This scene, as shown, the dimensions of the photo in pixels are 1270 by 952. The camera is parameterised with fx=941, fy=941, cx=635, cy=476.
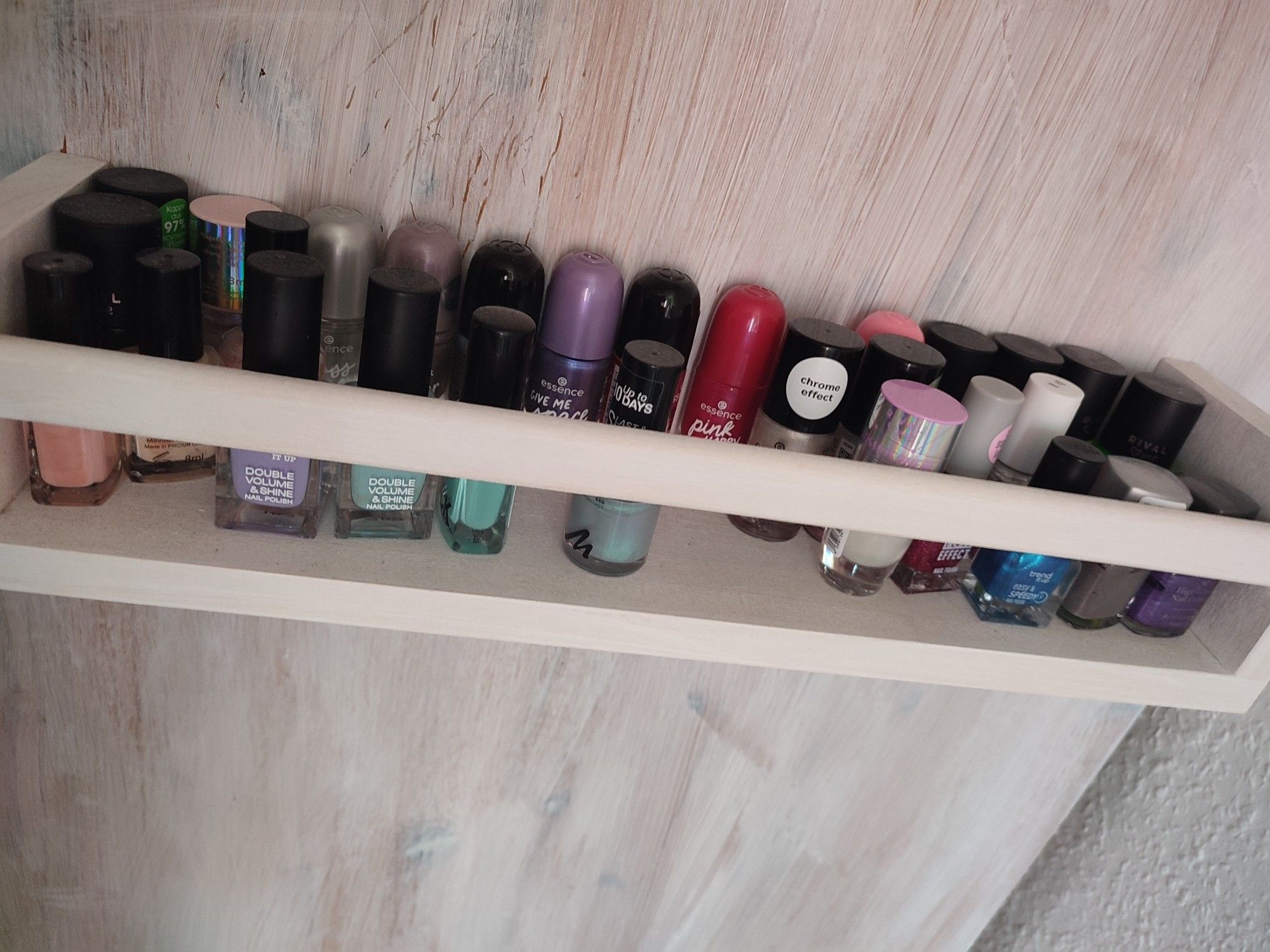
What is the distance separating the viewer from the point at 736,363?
457mm

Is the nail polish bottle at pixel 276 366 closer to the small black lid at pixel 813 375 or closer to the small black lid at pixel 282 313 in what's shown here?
the small black lid at pixel 282 313

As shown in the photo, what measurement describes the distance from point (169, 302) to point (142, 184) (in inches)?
3.1

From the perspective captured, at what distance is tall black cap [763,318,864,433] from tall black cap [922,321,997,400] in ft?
0.17

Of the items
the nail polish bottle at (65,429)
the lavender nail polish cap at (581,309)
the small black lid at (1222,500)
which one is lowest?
the nail polish bottle at (65,429)

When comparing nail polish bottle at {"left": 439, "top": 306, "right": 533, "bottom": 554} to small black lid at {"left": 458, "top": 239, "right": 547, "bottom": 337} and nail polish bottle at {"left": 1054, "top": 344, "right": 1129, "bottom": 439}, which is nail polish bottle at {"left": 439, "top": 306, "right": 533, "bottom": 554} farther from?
nail polish bottle at {"left": 1054, "top": 344, "right": 1129, "bottom": 439}

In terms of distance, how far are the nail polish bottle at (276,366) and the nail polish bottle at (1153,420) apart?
39 cm

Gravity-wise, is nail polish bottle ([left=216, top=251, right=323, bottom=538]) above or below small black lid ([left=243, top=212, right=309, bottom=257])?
below

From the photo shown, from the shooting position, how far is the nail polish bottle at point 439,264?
42cm

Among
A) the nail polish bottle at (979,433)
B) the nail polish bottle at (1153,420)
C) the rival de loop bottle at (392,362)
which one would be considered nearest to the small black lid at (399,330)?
the rival de loop bottle at (392,362)

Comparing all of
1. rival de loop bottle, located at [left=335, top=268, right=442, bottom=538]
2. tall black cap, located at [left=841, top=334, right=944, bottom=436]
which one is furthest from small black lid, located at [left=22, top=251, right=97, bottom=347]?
tall black cap, located at [left=841, top=334, right=944, bottom=436]

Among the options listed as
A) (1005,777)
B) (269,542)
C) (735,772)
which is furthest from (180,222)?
(1005,777)

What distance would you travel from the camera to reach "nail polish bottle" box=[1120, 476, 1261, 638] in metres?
0.46

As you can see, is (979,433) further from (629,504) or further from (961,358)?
(629,504)

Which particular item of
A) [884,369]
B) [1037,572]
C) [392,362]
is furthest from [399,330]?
[1037,572]
